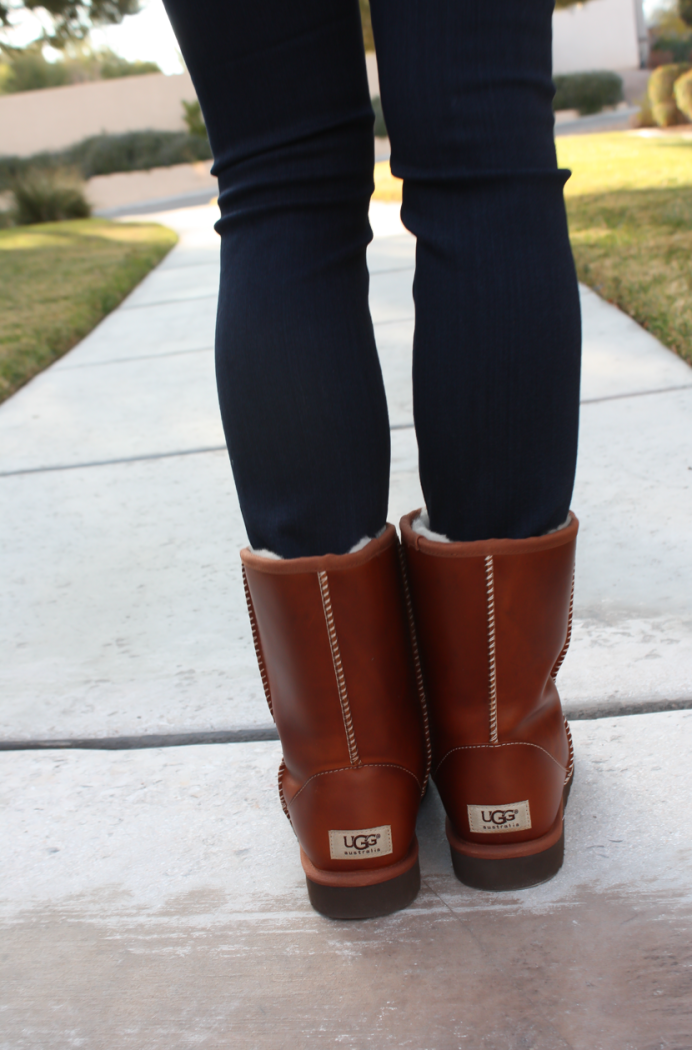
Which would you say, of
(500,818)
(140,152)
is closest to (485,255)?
(500,818)

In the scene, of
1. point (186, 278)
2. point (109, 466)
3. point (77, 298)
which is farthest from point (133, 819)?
point (186, 278)

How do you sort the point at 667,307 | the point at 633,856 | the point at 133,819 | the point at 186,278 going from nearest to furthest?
the point at 633,856 → the point at 133,819 → the point at 667,307 → the point at 186,278

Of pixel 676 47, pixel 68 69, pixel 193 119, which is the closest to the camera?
pixel 193 119

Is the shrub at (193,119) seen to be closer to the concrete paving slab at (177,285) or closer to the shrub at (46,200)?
the shrub at (46,200)

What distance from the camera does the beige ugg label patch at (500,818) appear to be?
28.3 inches

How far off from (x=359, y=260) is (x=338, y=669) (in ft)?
1.14

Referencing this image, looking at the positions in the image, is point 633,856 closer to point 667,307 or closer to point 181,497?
point 181,497

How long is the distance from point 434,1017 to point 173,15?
785 mm

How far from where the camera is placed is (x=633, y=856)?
0.74 m

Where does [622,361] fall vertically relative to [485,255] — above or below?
below

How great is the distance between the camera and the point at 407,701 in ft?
2.48

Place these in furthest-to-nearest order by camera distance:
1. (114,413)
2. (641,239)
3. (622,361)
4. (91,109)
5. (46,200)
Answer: (91,109)
(46,200)
(641,239)
(114,413)
(622,361)

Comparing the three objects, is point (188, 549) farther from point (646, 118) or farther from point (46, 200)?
point (646, 118)

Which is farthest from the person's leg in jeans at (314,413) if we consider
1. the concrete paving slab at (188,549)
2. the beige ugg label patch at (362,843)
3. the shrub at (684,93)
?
the shrub at (684,93)
